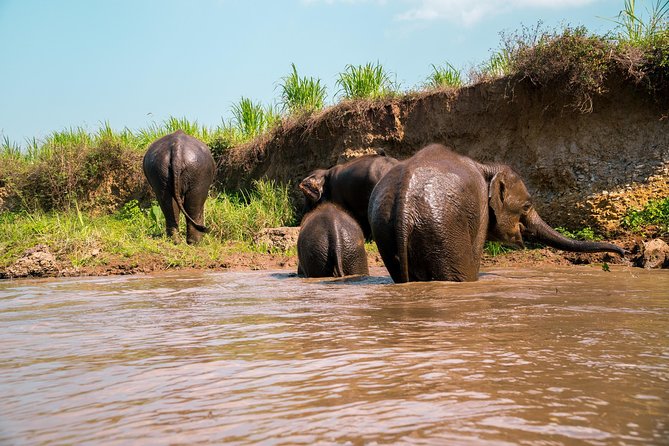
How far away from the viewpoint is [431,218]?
5.98 m

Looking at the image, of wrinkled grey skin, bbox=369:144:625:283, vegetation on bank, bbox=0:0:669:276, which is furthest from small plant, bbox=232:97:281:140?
wrinkled grey skin, bbox=369:144:625:283

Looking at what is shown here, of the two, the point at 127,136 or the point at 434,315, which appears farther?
the point at 127,136

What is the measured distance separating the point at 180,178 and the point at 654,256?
7467 mm

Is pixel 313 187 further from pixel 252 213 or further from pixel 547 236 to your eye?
pixel 547 236

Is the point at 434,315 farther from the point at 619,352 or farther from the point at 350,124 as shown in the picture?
the point at 350,124

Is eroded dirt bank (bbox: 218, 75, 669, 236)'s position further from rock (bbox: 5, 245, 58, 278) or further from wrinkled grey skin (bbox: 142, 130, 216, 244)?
rock (bbox: 5, 245, 58, 278)

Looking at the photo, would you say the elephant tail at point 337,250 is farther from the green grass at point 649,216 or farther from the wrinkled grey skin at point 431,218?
the green grass at point 649,216

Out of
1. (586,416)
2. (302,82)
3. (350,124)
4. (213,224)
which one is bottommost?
(586,416)

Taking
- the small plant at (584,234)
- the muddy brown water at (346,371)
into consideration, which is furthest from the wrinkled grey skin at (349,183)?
the muddy brown water at (346,371)

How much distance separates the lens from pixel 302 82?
51.4ft

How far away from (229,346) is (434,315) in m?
1.38

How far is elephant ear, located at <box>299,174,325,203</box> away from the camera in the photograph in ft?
36.3

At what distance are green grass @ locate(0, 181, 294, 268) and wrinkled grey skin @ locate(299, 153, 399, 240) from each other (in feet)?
4.87

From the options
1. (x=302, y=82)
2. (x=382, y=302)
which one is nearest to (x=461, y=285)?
(x=382, y=302)
